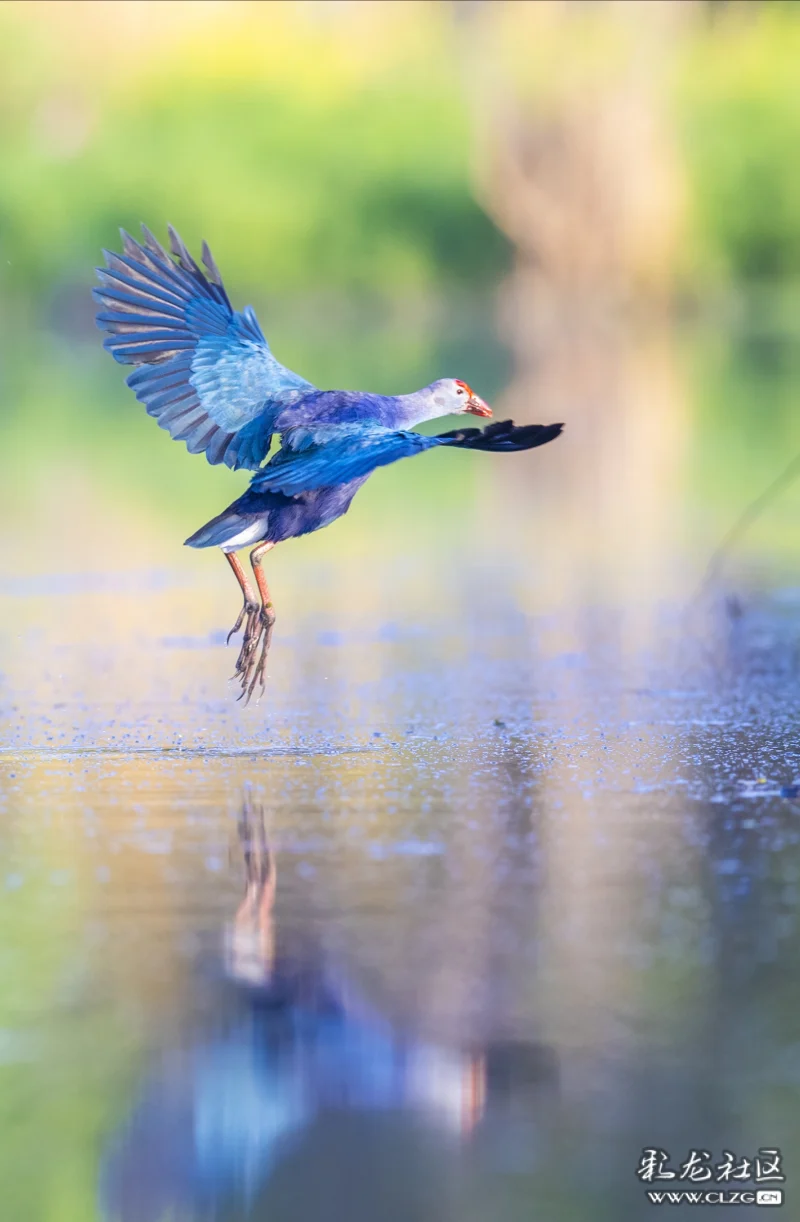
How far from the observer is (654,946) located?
4348 millimetres

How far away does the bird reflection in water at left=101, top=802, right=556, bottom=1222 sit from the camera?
3379 millimetres

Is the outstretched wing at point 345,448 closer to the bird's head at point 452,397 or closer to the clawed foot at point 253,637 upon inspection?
the clawed foot at point 253,637

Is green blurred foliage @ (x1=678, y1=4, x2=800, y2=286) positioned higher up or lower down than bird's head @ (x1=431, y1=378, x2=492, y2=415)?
higher up

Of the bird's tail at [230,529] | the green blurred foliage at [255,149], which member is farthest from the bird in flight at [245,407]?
the green blurred foliage at [255,149]

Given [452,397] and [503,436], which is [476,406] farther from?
[503,436]

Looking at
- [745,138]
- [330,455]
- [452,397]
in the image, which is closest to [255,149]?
[745,138]

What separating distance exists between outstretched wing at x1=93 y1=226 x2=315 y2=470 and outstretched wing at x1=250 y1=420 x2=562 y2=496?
1.13 feet

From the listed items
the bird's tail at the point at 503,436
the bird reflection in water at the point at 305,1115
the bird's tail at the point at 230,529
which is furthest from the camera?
the bird's tail at the point at 230,529

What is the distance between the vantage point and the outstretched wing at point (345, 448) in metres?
5.74

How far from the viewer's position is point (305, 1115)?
362cm

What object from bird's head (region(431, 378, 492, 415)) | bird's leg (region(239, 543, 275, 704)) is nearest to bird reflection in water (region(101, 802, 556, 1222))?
bird's leg (region(239, 543, 275, 704))

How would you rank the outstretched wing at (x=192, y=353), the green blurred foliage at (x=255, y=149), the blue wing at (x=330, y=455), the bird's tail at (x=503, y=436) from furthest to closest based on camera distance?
the green blurred foliage at (x=255, y=149) → the outstretched wing at (x=192, y=353) → the blue wing at (x=330, y=455) → the bird's tail at (x=503, y=436)

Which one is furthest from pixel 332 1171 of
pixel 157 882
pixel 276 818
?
pixel 276 818

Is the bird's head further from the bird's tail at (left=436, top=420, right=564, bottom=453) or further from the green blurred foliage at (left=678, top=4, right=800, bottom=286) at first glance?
the green blurred foliage at (left=678, top=4, right=800, bottom=286)
